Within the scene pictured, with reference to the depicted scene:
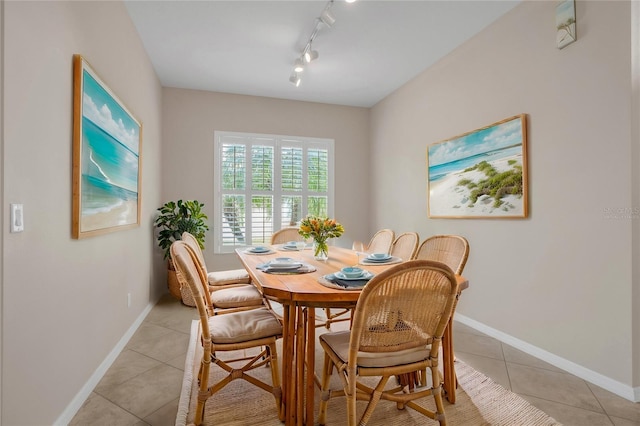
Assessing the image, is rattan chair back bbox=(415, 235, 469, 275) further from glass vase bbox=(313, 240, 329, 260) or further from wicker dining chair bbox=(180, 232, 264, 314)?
wicker dining chair bbox=(180, 232, 264, 314)

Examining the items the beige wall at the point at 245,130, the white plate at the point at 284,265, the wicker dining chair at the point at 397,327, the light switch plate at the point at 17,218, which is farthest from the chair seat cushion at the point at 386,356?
the beige wall at the point at 245,130

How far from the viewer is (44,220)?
4.93 feet

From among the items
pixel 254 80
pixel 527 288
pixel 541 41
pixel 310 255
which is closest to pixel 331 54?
pixel 254 80

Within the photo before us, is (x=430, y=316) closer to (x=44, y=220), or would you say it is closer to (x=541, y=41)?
(x=44, y=220)

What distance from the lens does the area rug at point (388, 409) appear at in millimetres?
1697

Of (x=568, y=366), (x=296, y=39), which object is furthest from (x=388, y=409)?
(x=296, y=39)

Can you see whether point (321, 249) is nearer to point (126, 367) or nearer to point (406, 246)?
point (406, 246)

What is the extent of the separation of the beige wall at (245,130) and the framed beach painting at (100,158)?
1530 millimetres

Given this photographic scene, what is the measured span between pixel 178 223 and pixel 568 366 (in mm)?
3874

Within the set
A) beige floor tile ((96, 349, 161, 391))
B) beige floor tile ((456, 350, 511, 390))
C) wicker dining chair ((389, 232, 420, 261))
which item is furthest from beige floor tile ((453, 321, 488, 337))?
beige floor tile ((96, 349, 161, 391))

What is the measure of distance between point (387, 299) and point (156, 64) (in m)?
3.74

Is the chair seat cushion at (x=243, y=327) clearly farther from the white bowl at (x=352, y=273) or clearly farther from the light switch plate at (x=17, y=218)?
the light switch plate at (x=17, y=218)

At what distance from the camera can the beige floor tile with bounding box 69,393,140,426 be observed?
5.55 feet

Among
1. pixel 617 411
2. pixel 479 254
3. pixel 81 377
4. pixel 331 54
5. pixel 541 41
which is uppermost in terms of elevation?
pixel 331 54
